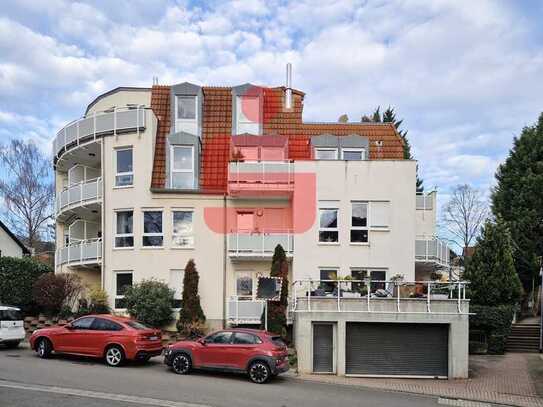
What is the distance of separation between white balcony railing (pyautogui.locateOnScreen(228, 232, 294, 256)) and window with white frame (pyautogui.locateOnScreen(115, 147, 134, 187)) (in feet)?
18.5

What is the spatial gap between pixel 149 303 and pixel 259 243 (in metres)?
5.29

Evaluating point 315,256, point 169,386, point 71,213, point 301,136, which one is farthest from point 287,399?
point 71,213

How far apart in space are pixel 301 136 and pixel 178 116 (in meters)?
6.09

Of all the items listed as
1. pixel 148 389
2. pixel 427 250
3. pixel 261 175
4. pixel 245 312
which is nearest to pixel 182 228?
pixel 261 175

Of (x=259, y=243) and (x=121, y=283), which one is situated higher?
(x=259, y=243)

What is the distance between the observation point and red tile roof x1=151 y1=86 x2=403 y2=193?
84.0ft

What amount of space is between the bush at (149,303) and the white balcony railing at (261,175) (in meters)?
5.51

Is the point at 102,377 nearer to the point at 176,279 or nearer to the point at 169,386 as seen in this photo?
the point at 169,386

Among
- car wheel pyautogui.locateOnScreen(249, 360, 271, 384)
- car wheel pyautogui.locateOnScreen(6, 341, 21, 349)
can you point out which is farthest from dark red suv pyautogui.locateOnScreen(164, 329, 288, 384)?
car wheel pyautogui.locateOnScreen(6, 341, 21, 349)

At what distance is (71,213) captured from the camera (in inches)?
1093

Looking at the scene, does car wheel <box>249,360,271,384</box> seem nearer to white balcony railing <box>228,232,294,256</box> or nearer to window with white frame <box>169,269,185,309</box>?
white balcony railing <box>228,232,294,256</box>

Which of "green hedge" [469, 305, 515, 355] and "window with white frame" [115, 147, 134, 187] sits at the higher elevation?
"window with white frame" [115, 147, 134, 187]

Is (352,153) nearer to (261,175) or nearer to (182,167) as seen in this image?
(261,175)

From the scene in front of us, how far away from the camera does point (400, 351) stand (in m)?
18.5
